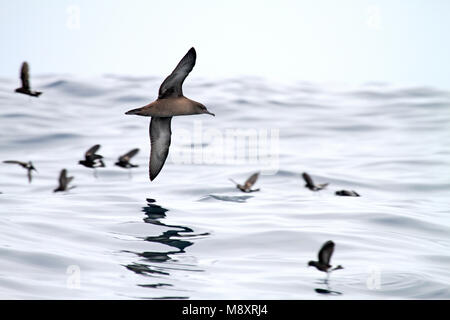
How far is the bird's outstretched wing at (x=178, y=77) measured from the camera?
34.7 feet

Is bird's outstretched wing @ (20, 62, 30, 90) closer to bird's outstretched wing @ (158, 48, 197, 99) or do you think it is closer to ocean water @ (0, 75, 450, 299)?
ocean water @ (0, 75, 450, 299)

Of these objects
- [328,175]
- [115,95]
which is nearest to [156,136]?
[328,175]

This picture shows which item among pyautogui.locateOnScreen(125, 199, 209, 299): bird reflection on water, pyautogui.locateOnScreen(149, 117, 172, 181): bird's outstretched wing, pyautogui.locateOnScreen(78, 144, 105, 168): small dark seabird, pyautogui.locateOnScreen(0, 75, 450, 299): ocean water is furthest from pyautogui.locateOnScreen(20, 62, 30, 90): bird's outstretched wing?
pyautogui.locateOnScreen(149, 117, 172, 181): bird's outstretched wing

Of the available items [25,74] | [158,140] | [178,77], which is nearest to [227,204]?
[158,140]

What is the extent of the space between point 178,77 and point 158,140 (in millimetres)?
1802

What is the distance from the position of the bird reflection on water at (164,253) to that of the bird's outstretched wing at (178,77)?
2.37 m

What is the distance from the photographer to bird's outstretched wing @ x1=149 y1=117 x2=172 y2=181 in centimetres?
1241

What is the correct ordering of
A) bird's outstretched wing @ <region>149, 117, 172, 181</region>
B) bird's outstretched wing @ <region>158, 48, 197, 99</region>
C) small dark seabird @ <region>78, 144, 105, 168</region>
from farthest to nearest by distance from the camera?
small dark seabird @ <region>78, 144, 105, 168</region> < bird's outstretched wing @ <region>149, 117, 172, 181</region> < bird's outstretched wing @ <region>158, 48, 197, 99</region>

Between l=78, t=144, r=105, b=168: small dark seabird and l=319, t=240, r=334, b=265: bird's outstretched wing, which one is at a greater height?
l=78, t=144, r=105, b=168: small dark seabird

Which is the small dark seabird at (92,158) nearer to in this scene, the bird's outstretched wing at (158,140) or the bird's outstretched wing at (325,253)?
the bird's outstretched wing at (158,140)

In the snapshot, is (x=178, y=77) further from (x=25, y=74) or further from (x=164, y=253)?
(x=25, y=74)

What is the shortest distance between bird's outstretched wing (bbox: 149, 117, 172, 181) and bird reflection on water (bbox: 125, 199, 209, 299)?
115 centimetres
